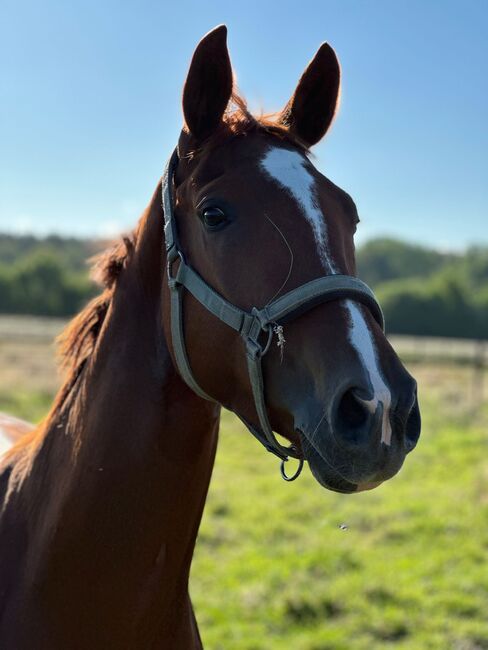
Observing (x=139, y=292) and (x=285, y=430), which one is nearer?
(x=285, y=430)

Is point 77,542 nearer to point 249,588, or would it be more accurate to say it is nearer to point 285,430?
point 285,430

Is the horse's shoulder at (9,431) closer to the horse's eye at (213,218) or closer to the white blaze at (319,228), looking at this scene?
the horse's eye at (213,218)

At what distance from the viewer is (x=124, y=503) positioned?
193 cm

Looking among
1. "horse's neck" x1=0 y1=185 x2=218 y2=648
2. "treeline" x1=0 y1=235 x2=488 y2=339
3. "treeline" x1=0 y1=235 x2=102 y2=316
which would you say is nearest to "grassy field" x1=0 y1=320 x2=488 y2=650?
"horse's neck" x1=0 y1=185 x2=218 y2=648

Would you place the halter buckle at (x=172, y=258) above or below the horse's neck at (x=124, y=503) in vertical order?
above

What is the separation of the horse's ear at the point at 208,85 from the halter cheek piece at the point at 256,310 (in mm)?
276

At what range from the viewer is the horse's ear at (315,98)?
211 cm

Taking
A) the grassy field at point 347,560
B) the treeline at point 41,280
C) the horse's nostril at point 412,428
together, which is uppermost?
the treeline at point 41,280

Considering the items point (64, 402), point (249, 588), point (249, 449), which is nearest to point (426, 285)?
point (249, 449)

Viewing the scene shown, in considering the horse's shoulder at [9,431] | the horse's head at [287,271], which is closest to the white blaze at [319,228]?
the horse's head at [287,271]

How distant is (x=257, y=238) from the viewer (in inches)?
67.2

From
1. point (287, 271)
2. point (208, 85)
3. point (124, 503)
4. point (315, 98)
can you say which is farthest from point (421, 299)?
point (287, 271)

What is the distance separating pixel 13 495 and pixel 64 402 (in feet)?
1.12

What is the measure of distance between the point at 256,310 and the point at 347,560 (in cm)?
483
